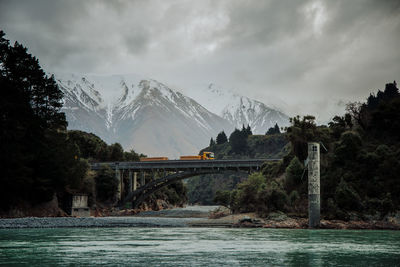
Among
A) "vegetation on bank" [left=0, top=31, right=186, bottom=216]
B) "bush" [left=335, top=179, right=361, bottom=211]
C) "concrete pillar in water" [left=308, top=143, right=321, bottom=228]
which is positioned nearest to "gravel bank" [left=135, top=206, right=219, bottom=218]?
"vegetation on bank" [left=0, top=31, right=186, bottom=216]

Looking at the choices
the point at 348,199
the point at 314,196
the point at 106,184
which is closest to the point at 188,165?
the point at 106,184

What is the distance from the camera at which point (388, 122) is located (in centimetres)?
7444

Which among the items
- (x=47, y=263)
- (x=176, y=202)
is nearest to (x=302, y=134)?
(x=47, y=263)

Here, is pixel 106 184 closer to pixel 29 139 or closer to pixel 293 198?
pixel 29 139

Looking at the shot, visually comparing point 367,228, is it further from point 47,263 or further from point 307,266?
point 47,263

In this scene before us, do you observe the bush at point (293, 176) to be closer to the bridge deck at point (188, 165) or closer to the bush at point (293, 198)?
the bush at point (293, 198)

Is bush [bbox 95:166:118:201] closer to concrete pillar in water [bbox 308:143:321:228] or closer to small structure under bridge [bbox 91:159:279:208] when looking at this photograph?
small structure under bridge [bbox 91:159:279:208]

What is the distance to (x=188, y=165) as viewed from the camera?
10475cm

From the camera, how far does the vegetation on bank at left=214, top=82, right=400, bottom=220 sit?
6116 cm

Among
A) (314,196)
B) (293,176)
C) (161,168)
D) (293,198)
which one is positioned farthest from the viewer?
(161,168)

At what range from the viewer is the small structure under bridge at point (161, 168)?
99938 millimetres

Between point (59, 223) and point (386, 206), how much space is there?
4193 centimetres

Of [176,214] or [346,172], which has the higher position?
[346,172]

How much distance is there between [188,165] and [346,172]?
1763 inches
